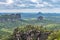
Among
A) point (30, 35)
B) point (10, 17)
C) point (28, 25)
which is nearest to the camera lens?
point (30, 35)

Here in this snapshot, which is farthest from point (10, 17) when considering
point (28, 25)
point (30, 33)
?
point (30, 33)

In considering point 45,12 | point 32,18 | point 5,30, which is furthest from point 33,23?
point 5,30

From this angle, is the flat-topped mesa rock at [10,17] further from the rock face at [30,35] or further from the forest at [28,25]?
the rock face at [30,35]

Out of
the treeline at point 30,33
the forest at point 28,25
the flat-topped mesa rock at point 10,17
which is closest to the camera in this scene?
the treeline at point 30,33

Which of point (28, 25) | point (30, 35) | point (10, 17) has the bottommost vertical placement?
point (30, 35)

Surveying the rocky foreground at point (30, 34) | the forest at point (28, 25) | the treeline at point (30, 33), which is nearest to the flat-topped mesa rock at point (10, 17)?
the forest at point (28, 25)

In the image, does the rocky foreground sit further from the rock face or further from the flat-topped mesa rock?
the flat-topped mesa rock

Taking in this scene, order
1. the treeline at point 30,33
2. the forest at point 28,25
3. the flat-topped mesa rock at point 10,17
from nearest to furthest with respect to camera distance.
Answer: the treeline at point 30,33 → the forest at point 28,25 → the flat-topped mesa rock at point 10,17

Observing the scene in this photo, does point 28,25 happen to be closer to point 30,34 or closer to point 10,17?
point 30,34

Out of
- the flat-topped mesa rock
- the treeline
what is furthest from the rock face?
Result: the flat-topped mesa rock

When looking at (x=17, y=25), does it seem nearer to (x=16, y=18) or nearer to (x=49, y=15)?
(x=16, y=18)

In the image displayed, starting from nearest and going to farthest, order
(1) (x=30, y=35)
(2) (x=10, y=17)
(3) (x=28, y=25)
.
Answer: (1) (x=30, y=35)
(3) (x=28, y=25)
(2) (x=10, y=17)
